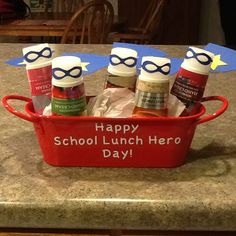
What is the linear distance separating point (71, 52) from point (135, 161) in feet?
2.71

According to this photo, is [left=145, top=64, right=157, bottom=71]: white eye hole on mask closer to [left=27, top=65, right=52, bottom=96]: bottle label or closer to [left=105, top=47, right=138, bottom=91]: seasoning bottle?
[left=105, top=47, right=138, bottom=91]: seasoning bottle

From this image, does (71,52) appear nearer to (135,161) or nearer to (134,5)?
(135,161)

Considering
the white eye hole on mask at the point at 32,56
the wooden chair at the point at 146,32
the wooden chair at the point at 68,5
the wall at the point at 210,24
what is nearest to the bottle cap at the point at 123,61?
the white eye hole on mask at the point at 32,56

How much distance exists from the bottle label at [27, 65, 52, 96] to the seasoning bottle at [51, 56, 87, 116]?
48mm

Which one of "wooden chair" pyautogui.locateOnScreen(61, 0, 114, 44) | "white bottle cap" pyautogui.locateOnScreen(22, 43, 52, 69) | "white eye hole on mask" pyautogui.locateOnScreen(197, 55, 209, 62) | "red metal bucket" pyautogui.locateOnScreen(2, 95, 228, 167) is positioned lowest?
"wooden chair" pyautogui.locateOnScreen(61, 0, 114, 44)

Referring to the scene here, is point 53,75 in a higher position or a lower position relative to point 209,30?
higher

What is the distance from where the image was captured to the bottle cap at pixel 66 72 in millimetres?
566

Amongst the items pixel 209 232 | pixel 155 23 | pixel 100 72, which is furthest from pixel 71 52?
pixel 155 23

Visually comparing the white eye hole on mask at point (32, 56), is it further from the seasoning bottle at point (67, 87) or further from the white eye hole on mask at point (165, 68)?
the white eye hole on mask at point (165, 68)

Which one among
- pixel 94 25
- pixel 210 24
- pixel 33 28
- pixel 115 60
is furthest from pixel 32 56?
pixel 210 24

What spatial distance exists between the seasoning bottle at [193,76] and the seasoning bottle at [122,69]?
0.23ft

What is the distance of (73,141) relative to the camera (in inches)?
24.2

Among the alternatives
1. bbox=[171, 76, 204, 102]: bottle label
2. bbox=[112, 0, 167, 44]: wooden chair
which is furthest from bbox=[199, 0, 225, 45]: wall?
bbox=[171, 76, 204, 102]: bottle label

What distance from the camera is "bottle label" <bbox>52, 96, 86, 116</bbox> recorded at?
59 cm
